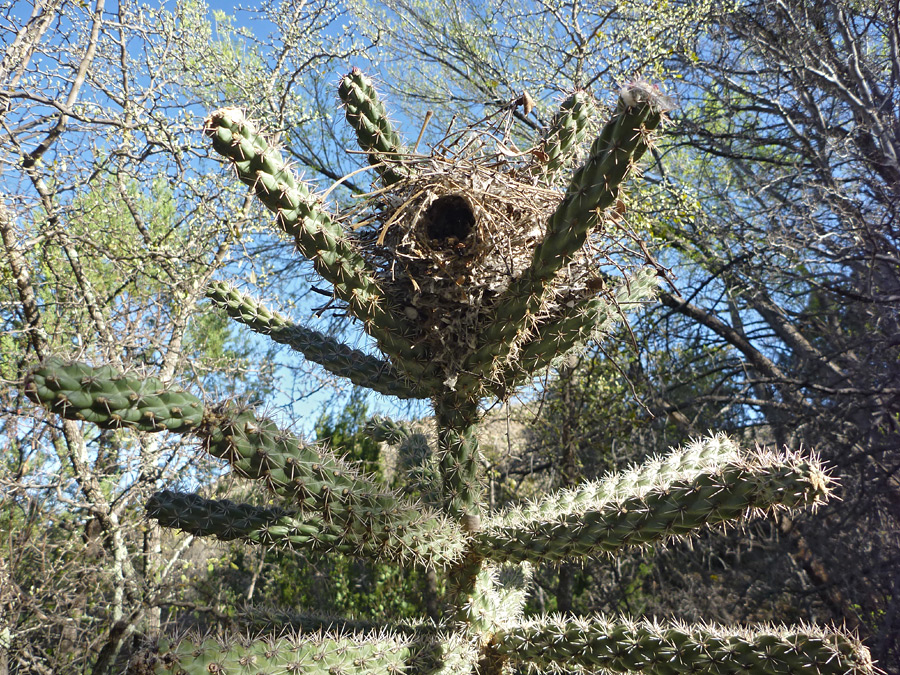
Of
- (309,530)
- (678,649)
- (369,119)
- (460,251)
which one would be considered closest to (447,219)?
(460,251)

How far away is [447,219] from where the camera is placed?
224 cm

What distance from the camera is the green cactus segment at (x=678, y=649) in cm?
168

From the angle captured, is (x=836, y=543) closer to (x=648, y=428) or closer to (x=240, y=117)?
(x=648, y=428)

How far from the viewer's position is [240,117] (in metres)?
1.65

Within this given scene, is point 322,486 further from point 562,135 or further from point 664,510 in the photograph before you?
point 562,135

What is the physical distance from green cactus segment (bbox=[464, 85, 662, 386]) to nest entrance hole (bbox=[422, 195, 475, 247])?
0.35 meters

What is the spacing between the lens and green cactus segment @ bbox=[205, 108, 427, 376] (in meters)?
1.64

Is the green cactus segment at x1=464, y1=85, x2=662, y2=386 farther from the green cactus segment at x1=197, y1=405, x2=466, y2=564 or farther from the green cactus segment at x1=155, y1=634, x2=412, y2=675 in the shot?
the green cactus segment at x1=155, y1=634, x2=412, y2=675

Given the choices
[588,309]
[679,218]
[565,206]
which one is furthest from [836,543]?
[565,206]

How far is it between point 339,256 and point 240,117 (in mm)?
502

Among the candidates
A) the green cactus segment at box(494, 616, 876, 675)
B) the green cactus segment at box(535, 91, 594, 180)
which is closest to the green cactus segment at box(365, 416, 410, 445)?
the green cactus segment at box(494, 616, 876, 675)

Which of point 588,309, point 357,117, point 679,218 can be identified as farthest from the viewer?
point 679,218

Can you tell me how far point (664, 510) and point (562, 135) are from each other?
5.31ft

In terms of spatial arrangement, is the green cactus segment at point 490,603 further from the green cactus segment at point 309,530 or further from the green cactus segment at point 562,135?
the green cactus segment at point 562,135
